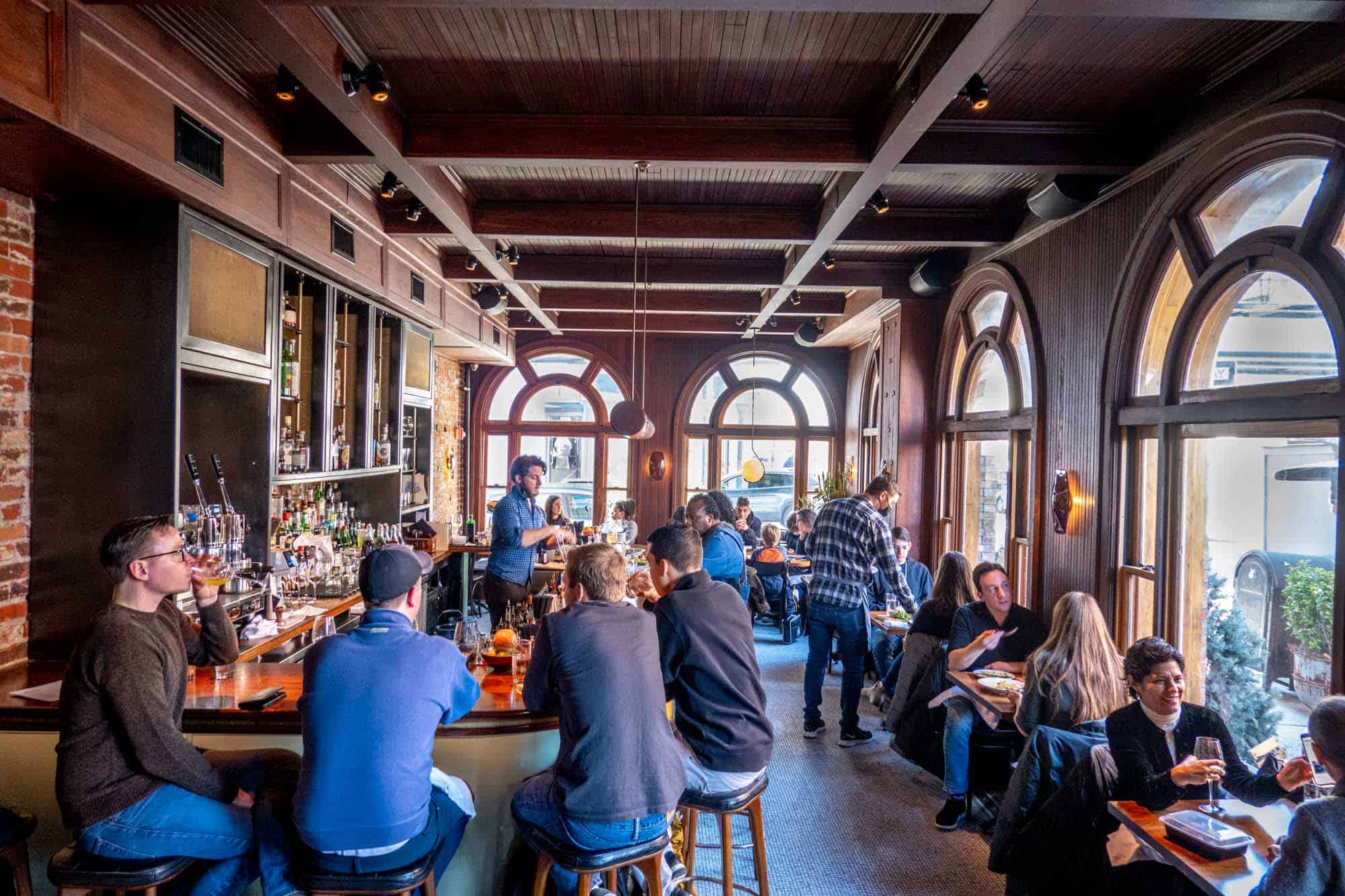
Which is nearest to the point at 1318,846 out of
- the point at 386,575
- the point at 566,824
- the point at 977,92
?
the point at 566,824

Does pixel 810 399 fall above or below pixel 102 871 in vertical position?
above

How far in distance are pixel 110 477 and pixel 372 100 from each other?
79.1 inches

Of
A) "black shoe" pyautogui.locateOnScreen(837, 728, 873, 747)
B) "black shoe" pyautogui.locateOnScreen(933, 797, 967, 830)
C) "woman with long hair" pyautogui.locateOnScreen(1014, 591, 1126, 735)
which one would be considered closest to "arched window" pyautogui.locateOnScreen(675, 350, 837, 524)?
"black shoe" pyautogui.locateOnScreen(837, 728, 873, 747)

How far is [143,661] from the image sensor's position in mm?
2066

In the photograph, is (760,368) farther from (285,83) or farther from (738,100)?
(285,83)

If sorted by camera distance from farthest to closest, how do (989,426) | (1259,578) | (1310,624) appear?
(989,426)
(1259,578)
(1310,624)

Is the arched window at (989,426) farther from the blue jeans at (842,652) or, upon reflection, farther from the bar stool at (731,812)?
the bar stool at (731,812)

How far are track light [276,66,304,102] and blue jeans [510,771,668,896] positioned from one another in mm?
2987

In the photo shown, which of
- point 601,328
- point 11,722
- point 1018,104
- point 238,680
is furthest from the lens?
point 601,328

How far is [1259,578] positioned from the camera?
3.38m

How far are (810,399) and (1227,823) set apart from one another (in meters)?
8.71

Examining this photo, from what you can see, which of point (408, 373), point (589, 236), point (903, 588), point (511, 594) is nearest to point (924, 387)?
point (903, 588)

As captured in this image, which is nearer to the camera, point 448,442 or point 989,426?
point 989,426

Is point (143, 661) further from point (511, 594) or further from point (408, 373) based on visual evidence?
point (408, 373)
